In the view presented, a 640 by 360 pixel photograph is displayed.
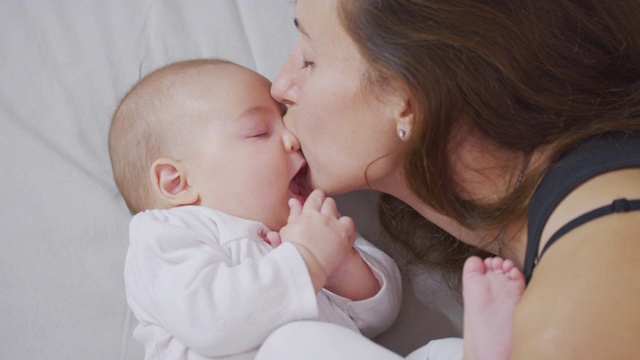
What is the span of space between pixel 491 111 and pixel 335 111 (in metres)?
0.25

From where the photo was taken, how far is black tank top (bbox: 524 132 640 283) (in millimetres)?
1040

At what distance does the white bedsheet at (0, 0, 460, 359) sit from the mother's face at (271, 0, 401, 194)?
12.4 inches

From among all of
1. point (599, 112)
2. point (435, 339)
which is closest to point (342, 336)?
point (435, 339)

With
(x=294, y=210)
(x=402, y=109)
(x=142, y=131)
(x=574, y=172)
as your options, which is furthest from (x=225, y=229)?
(x=574, y=172)

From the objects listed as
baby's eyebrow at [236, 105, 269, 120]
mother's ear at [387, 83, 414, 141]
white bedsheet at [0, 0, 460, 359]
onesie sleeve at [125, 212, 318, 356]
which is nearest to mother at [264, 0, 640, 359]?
mother's ear at [387, 83, 414, 141]

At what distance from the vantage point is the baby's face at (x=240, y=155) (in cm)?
134

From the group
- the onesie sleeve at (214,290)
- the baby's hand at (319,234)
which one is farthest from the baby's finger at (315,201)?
the onesie sleeve at (214,290)

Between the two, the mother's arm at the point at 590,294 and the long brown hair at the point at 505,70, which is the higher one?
the long brown hair at the point at 505,70

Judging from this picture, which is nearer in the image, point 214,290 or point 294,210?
point 214,290

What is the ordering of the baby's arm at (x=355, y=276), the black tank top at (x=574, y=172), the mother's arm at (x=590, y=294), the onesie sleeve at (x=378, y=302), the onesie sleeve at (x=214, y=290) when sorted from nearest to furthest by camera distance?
the mother's arm at (x=590, y=294) < the black tank top at (x=574, y=172) < the onesie sleeve at (x=214, y=290) < the baby's arm at (x=355, y=276) < the onesie sleeve at (x=378, y=302)

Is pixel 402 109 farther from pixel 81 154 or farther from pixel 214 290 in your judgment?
pixel 81 154

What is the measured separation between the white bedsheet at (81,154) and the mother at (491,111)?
354 millimetres

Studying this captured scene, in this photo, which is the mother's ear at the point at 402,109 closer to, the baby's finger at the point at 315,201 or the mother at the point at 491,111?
the mother at the point at 491,111

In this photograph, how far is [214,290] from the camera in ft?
3.88
